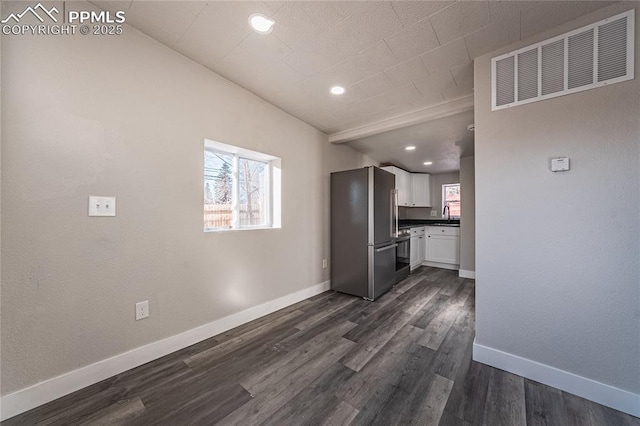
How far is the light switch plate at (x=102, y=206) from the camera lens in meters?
1.47

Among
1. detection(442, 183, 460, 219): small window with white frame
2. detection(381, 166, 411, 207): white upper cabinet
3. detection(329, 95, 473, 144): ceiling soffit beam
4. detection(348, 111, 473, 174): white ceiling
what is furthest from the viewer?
detection(442, 183, 460, 219): small window with white frame

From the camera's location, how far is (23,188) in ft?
4.13

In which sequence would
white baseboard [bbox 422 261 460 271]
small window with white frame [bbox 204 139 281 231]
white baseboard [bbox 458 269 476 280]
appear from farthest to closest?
white baseboard [bbox 422 261 460 271], white baseboard [bbox 458 269 476 280], small window with white frame [bbox 204 139 281 231]

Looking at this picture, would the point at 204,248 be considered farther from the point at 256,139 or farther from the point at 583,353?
the point at 583,353

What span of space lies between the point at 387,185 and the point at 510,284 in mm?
2010

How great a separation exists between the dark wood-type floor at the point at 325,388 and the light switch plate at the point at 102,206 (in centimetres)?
111

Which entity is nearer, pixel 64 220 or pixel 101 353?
pixel 64 220

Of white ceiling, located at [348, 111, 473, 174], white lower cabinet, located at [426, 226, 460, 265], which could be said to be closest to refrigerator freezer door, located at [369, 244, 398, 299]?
white ceiling, located at [348, 111, 473, 174]

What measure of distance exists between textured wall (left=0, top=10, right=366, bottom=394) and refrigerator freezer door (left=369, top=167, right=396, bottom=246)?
1679mm

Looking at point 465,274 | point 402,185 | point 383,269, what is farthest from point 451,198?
point 383,269

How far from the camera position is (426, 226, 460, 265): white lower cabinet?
15.3 ft

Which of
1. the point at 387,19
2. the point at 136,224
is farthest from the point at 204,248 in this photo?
the point at 387,19

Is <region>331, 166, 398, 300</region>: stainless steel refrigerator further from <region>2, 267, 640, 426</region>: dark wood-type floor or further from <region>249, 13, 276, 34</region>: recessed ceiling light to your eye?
<region>249, 13, 276, 34</region>: recessed ceiling light

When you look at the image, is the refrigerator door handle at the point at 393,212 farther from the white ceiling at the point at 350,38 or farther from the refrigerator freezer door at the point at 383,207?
the white ceiling at the point at 350,38
